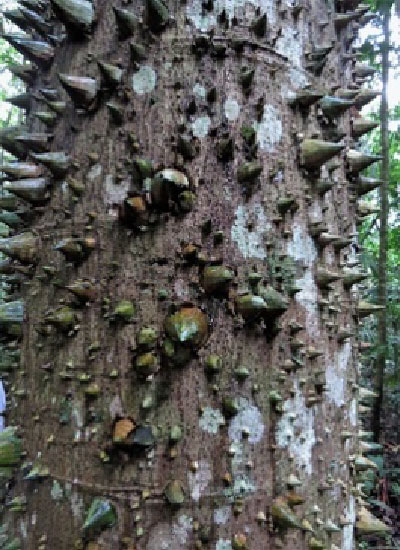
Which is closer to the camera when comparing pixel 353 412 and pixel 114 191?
pixel 114 191

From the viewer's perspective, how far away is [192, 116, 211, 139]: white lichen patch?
0.95 m

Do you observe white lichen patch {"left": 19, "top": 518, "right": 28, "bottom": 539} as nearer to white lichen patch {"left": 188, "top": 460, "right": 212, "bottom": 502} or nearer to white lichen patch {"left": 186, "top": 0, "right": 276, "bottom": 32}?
white lichen patch {"left": 188, "top": 460, "right": 212, "bottom": 502}

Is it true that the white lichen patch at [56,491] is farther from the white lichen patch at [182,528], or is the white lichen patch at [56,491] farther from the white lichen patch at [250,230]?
the white lichen patch at [250,230]

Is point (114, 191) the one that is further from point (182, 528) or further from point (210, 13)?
point (182, 528)

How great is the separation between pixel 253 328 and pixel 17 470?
1.54ft

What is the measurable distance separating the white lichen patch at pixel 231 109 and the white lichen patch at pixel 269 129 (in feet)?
0.13

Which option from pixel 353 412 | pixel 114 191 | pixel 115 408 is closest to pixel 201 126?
pixel 114 191

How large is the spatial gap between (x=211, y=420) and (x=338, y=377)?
0.30 m

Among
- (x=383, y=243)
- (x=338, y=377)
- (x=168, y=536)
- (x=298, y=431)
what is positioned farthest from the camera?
(x=383, y=243)

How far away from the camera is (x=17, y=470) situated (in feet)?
3.06

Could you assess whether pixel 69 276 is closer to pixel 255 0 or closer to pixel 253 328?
pixel 253 328

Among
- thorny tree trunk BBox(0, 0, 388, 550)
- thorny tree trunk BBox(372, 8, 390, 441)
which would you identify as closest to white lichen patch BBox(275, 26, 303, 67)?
thorny tree trunk BBox(0, 0, 388, 550)

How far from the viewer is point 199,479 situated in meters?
0.84

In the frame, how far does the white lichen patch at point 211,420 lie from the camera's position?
0.86 m
